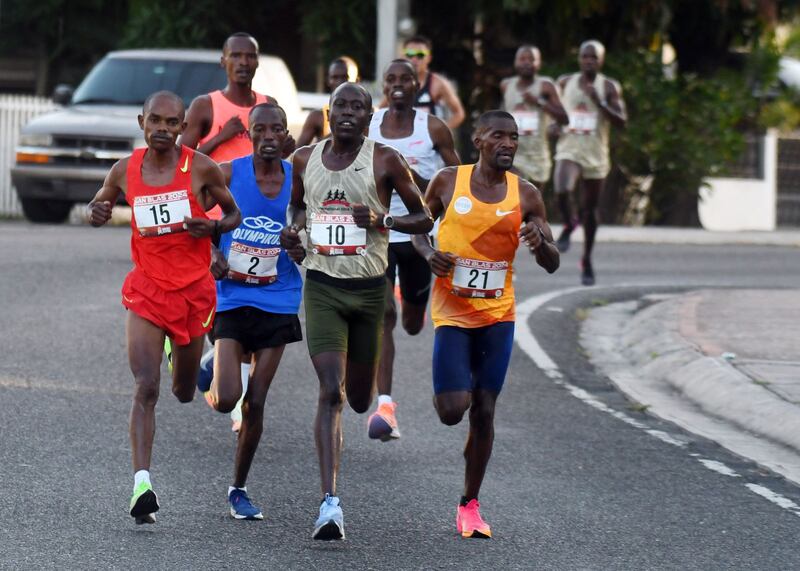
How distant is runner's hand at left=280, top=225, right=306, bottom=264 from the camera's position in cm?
769

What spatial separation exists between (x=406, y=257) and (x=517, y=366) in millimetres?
2751

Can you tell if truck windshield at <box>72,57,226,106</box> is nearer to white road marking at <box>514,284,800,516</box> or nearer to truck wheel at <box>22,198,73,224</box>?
truck wheel at <box>22,198,73,224</box>

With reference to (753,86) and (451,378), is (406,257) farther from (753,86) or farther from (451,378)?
(753,86)

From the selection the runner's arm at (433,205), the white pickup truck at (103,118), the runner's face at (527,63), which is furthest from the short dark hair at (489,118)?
the white pickup truck at (103,118)

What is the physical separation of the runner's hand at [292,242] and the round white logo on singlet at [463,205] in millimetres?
668

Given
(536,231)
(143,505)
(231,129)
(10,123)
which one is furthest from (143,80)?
(143,505)

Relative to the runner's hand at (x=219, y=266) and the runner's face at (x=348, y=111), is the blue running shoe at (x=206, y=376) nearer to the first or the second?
the runner's hand at (x=219, y=266)

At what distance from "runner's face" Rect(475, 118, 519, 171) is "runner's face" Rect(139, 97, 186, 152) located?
1.29m

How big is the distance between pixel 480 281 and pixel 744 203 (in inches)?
1104

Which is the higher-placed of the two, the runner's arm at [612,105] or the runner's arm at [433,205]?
the runner's arm at [612,105]

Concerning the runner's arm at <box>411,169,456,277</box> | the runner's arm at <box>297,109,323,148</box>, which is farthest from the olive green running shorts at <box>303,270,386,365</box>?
the runner's arm at <box>297,109,323,148</box>

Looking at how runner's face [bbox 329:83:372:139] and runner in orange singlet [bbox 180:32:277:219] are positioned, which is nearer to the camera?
runner's face [bbox 329:83:372:139]

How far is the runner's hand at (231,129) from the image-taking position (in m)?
10.0

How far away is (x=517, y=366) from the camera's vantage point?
499 inches
